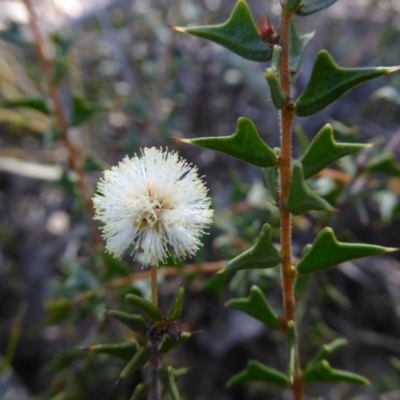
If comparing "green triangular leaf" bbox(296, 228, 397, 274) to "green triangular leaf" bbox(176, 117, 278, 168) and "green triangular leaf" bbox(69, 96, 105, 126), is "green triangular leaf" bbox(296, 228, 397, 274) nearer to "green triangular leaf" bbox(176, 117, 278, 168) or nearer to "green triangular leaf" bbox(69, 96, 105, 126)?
"green triangular leaf" bbox(176, 117, 278, 168)

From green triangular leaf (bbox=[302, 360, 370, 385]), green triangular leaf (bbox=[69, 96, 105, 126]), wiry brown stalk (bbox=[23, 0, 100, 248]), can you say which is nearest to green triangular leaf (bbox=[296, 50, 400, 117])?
green triangular leaf (bbox=[302, 360, 370, 385])

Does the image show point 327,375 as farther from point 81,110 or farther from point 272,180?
point 81,110

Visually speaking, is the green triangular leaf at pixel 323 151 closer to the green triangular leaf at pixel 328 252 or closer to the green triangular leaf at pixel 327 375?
the green triangular leaf at pixel 328 252

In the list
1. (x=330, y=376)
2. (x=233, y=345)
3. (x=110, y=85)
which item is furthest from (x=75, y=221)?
(x=330, y=376)

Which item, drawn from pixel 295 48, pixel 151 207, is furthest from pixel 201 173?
pixel 151 207

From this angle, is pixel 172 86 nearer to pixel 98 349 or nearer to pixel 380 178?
pixel 380 178

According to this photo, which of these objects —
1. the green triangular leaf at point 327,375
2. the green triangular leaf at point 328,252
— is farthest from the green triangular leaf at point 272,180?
the green triangular leaf at point 327,375
